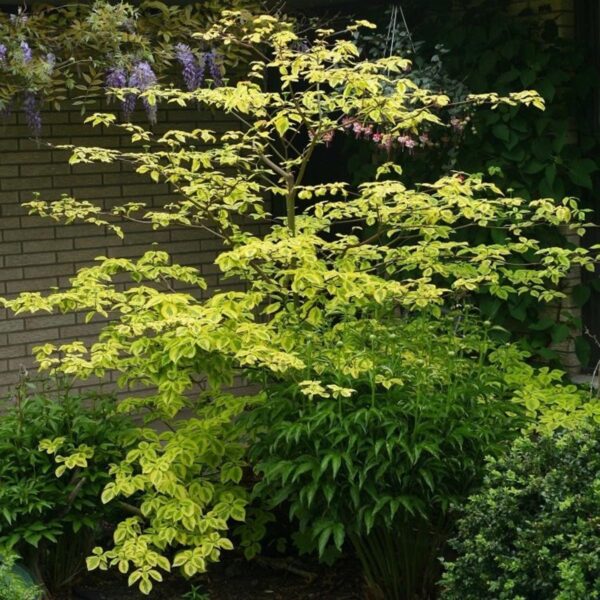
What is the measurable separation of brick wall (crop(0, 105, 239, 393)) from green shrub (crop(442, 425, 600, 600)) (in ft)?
12.6

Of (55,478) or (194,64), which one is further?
(194,64)

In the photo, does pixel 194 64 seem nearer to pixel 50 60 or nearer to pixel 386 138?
pixel 50 60

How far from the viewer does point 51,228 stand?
726 cm

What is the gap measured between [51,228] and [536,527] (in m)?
4.46

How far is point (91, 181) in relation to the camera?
741 cm

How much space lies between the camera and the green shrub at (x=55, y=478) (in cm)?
489

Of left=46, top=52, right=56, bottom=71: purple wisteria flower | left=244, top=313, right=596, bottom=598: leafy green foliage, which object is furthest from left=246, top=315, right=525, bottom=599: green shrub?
left=46, top=52, right=56, bottom=71: purple wisteria flower

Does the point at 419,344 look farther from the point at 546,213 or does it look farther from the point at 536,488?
the point at 536,488

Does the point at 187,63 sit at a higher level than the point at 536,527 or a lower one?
higher

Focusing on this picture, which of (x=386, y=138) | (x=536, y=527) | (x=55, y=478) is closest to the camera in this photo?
(x=536, y=527)

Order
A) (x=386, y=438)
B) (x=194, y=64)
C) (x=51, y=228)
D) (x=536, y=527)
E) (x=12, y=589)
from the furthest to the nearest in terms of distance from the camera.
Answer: (x=51, y=228) < (x=194, y=64) < (x=386, y=438) < (x=12, y=589) < (x=536, y=527)

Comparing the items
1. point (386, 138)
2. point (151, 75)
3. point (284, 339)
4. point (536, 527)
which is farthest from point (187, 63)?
point (536, 527)

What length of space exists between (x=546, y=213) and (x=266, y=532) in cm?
211

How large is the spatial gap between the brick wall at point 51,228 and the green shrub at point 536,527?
3853 millimetres
